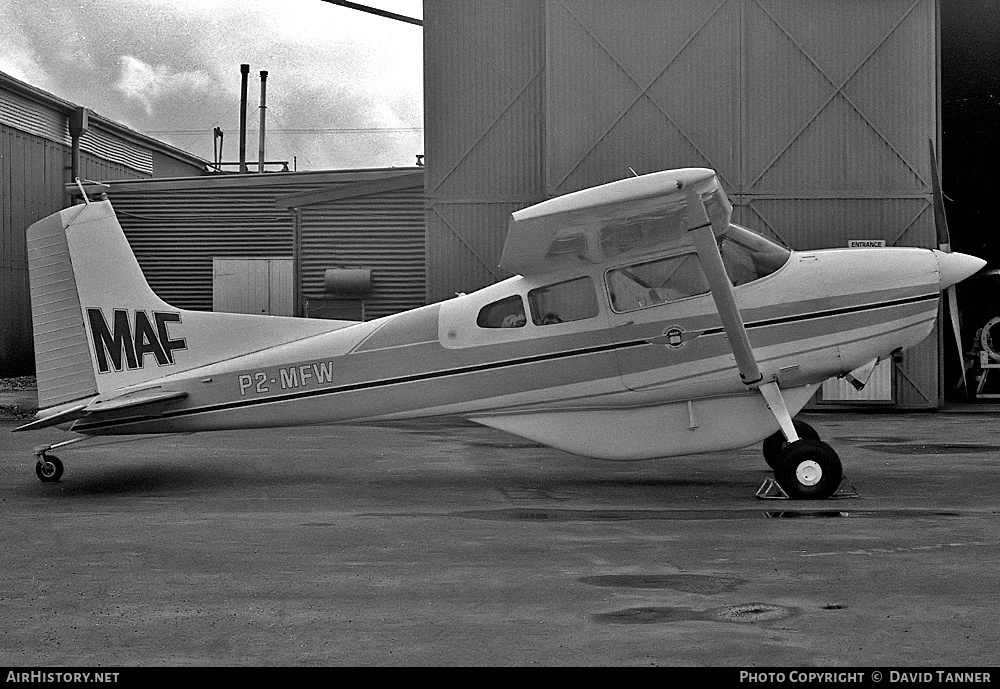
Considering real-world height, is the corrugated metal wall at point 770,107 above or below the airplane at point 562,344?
above

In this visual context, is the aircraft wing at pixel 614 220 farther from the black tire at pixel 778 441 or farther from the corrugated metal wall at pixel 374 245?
the corrugated metal wall at pixel 374 245

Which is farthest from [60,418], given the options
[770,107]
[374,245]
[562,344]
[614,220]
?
[374,245]

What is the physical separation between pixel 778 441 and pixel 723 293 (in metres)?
2.38

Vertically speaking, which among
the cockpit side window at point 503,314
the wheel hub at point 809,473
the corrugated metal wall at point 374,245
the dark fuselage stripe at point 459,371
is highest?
the corrugated metal wall at point 374,245

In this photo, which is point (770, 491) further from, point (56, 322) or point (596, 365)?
point (56, 322)

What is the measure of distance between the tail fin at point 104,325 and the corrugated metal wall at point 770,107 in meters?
10.9

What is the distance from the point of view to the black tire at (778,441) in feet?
35.6

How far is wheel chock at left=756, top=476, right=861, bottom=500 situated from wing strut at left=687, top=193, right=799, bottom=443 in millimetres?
526

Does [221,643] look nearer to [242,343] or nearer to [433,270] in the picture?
[242,343]

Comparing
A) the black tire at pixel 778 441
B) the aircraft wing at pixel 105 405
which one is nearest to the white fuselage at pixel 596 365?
the aircraft wing at pixel 105 405

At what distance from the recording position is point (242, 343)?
11.3 metres

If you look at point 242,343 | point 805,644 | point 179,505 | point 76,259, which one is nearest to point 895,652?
point 805,644

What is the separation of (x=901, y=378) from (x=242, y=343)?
1365 cm

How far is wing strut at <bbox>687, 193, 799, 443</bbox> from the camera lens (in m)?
9.50
